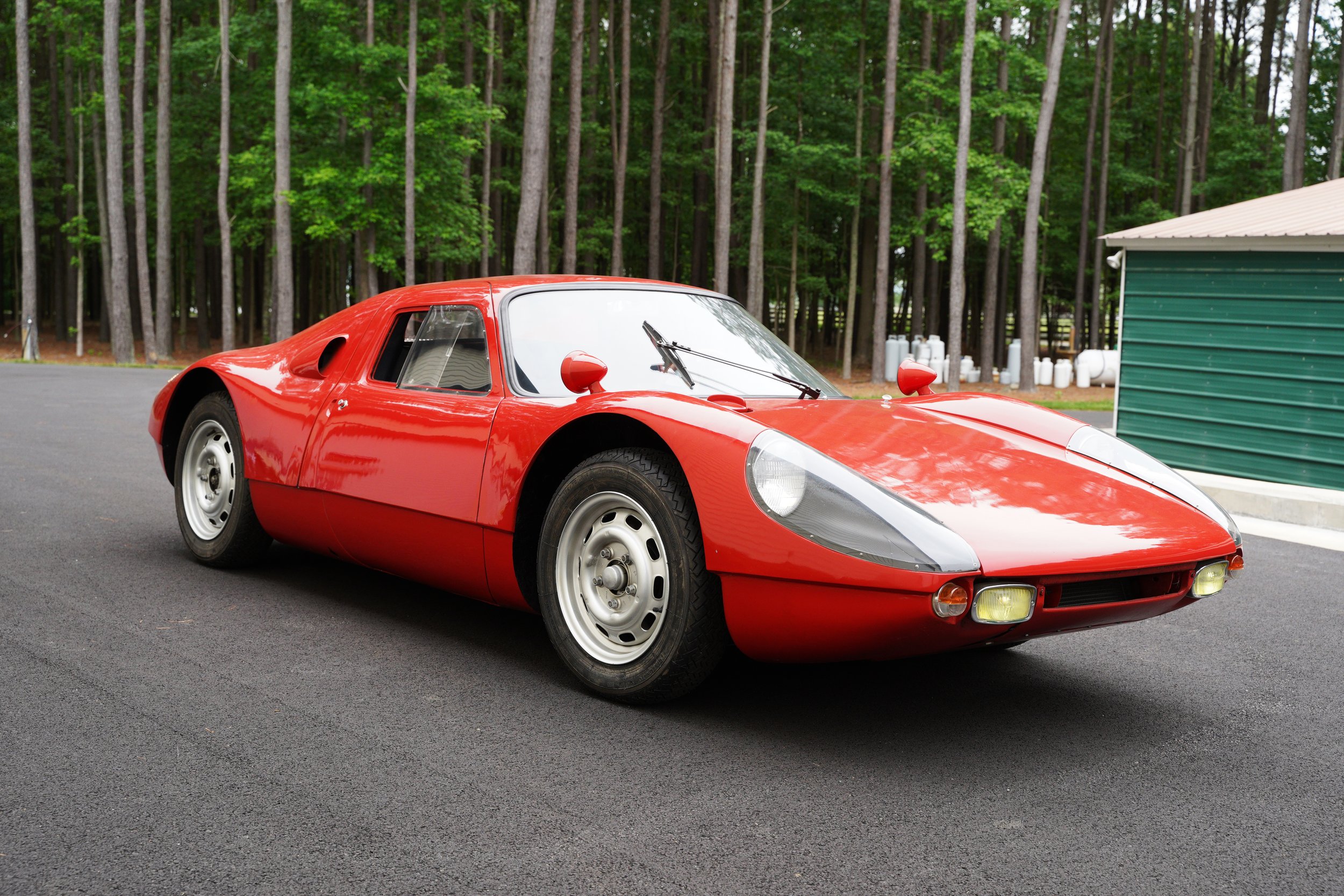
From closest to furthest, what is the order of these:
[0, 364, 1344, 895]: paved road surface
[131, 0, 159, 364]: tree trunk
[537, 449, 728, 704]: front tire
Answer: [0, 364, 1344, 895]: paved road surface < [537, 449, 728, 704]: front tire < [131, 0, 159, 364]: tree trunk

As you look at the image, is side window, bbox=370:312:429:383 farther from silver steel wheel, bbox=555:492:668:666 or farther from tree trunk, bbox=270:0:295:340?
tree trunk, bbox=270:0:295:340

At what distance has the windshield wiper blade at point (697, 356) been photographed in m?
4.08

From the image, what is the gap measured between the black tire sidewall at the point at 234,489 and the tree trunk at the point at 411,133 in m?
20.8

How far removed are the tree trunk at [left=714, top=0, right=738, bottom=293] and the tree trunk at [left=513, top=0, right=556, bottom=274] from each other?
5153 millimetres

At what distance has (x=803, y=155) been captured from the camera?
1190 inches

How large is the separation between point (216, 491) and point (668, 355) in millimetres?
2568

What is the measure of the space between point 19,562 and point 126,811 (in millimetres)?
3185

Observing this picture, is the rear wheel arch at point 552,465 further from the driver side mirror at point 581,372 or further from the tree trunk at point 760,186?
the tree trunk at point 760,186

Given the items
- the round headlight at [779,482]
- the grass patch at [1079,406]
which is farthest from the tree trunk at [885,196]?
the round headlight at [779,482]

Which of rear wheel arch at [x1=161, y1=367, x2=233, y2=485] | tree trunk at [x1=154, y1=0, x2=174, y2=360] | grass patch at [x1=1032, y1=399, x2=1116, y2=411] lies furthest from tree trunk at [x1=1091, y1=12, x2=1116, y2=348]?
rear wheel arch at [x1=161, y1=367, x2=233, y2=485]

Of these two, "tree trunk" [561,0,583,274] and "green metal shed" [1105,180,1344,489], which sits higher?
"tree trunk" [561,0,583,274]

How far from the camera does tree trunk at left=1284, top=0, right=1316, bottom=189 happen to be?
28.3 meters

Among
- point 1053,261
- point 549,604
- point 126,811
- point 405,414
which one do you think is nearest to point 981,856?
point 549,604

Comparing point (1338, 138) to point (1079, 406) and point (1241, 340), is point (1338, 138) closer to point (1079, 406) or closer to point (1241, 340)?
point (1079, 406)
